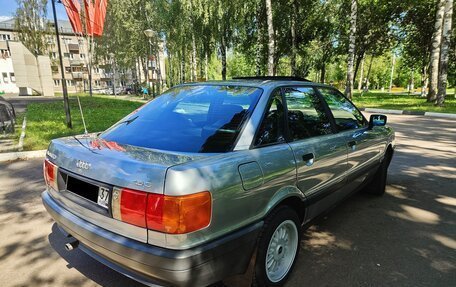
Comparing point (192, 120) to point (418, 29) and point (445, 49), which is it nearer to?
point (445, 49)

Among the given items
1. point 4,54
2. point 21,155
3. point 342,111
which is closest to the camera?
point 342,111

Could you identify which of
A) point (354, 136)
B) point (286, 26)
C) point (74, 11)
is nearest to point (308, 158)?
point (354, 136)

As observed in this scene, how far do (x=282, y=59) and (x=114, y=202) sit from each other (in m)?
33.2

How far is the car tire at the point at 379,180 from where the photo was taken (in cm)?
444

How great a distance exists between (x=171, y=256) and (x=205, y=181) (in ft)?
1.50

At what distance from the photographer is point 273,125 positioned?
2.52 meters

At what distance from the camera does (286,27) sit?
26.8 metres

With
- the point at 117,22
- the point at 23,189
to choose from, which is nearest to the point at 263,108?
the point at 23,189

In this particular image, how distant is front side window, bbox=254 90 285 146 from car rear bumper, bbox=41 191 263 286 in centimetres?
64

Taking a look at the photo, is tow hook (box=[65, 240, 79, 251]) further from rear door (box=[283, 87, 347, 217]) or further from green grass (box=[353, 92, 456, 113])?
green grass (box=[353, 92, 456, 113])

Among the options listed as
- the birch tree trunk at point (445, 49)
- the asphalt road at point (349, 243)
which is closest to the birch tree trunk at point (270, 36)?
the birch tree trunk at point (445, 49)

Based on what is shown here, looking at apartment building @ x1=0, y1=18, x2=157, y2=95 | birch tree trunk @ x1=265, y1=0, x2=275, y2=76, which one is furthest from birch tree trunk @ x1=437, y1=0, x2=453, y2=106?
apartment building @ x1=0, y1=18, x2=157, y2=95

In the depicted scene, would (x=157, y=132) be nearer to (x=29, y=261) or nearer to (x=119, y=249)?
(x=119, y=249)

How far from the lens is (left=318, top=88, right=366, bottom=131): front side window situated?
3.42m
